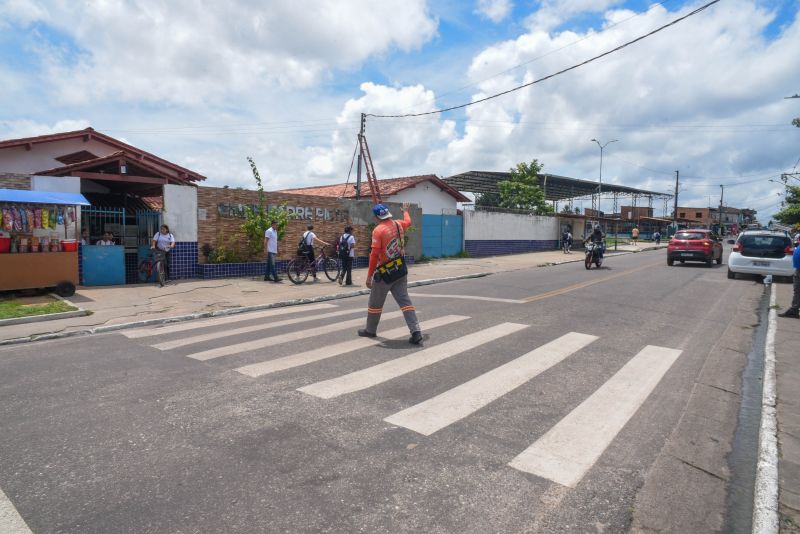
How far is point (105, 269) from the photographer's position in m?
12.7

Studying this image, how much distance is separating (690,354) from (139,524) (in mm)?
6444

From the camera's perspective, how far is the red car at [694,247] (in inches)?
773

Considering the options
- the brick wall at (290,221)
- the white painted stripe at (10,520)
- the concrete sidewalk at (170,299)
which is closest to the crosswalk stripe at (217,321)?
the concrete sidewalk at (170,299)

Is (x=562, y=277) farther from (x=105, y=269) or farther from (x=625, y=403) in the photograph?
(x=105, y=269)

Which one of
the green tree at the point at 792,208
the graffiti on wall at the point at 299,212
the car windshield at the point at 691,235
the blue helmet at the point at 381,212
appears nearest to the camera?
the blue helmet at the point at 381,212

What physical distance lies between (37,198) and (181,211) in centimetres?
374

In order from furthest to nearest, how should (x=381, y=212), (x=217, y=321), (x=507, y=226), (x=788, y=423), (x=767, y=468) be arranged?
1. (x=507, y=226)
2. (x=217, y=321)
3. (x=381, y=212)
4. (x=788, y=423)
5. (x=767, y=468)

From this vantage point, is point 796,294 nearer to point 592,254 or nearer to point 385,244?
point 385,244

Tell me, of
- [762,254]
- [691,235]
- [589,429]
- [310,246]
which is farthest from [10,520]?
[691,235]

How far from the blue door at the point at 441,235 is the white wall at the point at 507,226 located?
2.67 feet

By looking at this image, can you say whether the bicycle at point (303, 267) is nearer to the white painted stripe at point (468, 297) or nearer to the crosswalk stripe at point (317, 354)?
the white painted stripe at point (468, 297)

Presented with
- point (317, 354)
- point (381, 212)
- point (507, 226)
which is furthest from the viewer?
point (507, 226)

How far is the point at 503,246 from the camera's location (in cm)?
2998

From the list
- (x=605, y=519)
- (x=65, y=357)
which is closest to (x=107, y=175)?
(x=65, y=357)
